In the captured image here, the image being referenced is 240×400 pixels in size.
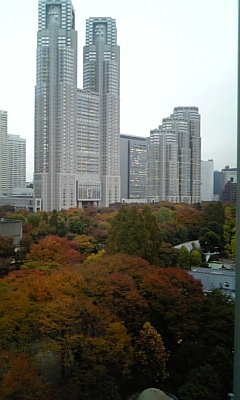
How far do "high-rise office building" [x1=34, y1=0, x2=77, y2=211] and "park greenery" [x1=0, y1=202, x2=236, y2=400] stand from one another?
0.14m

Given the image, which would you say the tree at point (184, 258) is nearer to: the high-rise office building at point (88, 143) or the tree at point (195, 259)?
the tree at point (195, 259)

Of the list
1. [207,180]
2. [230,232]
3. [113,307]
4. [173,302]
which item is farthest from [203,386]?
[207,180]

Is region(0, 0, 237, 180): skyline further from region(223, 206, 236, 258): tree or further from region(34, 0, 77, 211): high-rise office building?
region(223, 206, 236, 258): tree

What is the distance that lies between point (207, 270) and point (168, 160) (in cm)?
71

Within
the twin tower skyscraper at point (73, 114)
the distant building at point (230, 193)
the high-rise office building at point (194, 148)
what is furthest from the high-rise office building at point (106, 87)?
the distant building at point (230, 193)

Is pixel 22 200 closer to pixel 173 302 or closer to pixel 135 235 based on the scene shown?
pixel 135 235

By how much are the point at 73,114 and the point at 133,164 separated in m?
0.46

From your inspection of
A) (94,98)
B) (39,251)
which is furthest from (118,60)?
(39,251)

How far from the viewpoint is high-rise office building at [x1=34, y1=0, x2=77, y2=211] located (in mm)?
2199

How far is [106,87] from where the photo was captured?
7.73ft

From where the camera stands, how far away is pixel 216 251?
2.34 m

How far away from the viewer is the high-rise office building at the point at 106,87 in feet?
7.64

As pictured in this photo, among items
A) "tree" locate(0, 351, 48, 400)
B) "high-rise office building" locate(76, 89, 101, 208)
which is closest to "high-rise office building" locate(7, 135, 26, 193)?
"high-rise office building" locate(76, 89, 101, 208)

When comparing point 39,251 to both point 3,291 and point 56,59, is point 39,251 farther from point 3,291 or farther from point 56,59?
point 56,59
